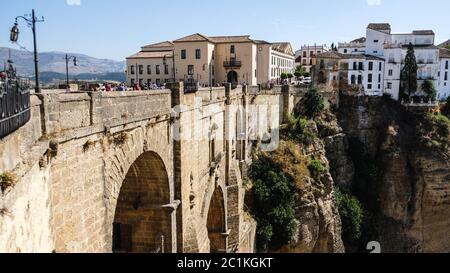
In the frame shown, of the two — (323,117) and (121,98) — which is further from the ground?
(121,98)

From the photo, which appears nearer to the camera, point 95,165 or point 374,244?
point 95,165

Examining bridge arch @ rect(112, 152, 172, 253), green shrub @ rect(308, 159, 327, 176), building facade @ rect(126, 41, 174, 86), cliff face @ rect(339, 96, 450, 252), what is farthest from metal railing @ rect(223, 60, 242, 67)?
bridge arch @ rect(112, 152, 172, 253)

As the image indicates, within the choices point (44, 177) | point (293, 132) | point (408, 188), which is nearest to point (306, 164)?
point (293, 132)

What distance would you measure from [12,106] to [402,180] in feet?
146

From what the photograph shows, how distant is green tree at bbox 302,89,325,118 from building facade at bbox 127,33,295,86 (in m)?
8.80

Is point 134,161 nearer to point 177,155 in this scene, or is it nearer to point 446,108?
point 177,155

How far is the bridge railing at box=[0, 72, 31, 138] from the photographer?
17.5 feet

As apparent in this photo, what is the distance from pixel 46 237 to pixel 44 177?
3.20ft

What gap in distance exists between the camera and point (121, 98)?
10719mm

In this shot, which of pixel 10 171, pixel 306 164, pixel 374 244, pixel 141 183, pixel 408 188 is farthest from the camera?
pixel 408 188

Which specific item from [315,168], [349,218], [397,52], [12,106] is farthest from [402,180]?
[12,106]

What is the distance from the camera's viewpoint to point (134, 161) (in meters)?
13.0

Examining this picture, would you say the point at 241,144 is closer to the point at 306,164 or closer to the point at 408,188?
the point at 306,164

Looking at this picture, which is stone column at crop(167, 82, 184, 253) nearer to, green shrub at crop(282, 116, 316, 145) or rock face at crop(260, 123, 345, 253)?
rock face at crop(260, 123, 345, 253)
